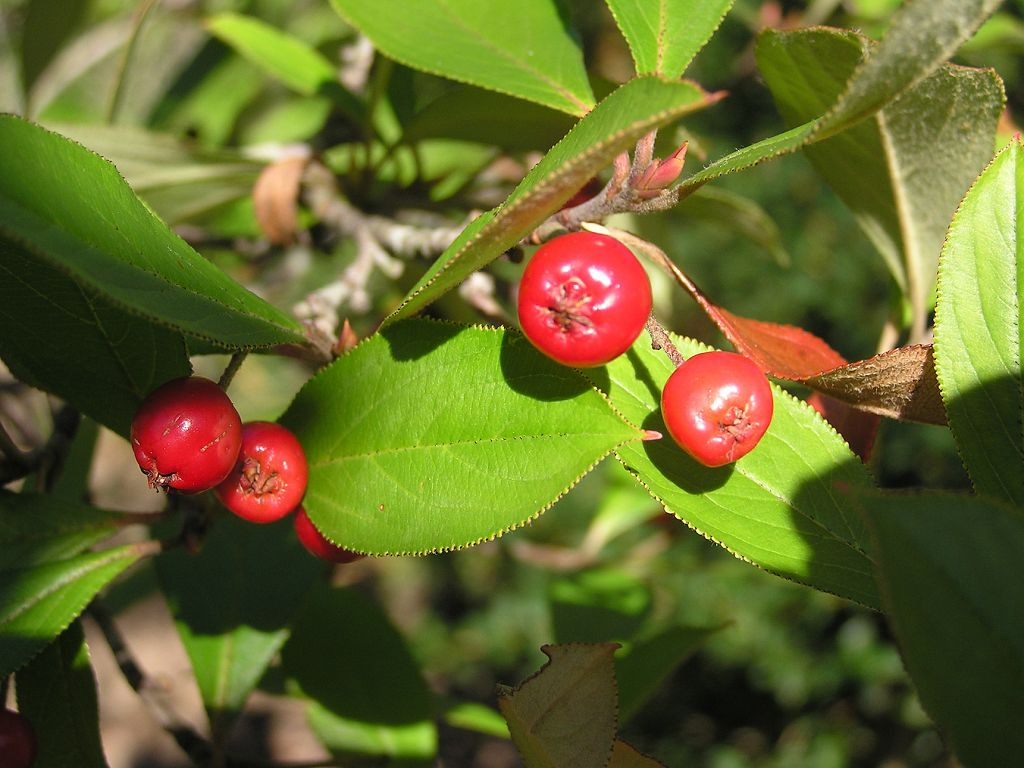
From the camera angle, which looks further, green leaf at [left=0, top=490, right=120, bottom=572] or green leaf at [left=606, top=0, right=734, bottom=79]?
green leaf at [left=0, top=490, right=120, bottom=572]

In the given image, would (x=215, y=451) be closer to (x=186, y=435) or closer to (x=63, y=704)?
(x=186, y=435)

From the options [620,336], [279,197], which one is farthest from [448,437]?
[279,197]

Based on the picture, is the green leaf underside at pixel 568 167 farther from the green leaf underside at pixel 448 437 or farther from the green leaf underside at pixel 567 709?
the green leaf underside at pixel 567 709

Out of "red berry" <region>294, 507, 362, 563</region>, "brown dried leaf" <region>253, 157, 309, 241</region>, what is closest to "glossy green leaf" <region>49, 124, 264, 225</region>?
"brown dried leaf" <region>253, 157, 309, 241</region>

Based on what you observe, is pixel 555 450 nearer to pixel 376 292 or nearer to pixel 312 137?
pixel 312 137

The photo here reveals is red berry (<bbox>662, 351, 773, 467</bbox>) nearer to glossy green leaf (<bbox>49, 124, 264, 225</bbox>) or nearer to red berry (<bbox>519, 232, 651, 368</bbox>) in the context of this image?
red berry (<bbox>519, 232, 651, 368</bbox>)
